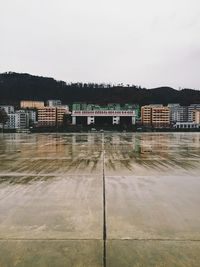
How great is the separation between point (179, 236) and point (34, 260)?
6.63ft

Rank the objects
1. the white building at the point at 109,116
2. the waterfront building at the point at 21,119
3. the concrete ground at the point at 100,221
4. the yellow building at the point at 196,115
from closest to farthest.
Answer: the concrete ground at the point at 100,221
the white building at the point at 109,116
the waterfront building at the point at 21,119
the yellow building at the point at 196,115

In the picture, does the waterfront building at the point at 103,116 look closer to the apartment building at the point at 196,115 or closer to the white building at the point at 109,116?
the white building at the point at 109,116

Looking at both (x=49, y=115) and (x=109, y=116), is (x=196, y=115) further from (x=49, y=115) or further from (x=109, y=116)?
(x=49, y=115)

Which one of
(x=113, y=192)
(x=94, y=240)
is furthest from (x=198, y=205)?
(x=94, y=240)

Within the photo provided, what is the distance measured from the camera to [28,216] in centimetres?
585

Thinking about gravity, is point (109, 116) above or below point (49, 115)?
below

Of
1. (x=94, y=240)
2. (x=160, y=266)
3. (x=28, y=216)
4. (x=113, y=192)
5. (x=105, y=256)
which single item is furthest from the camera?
(x=113, y=192)

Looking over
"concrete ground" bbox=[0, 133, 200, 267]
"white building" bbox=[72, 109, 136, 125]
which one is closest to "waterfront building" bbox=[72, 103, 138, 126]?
"white building" bbox=[72, 109, 136, 125]

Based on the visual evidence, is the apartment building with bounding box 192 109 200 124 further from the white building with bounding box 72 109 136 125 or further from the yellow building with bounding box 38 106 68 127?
the yellow building with bounding box 38 106 68 127

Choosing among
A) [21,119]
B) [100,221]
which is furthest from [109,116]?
[100,221]

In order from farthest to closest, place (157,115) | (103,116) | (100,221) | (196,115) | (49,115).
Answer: (196,115)
(49,115)
(157,115)
(103,116)
(100,221)

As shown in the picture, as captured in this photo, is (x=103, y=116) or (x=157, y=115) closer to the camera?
(x=103, y=116)

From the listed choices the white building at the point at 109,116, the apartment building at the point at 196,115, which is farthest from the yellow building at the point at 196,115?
the white building at the point at 109,116

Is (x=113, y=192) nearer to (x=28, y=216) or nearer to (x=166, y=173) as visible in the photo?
(x=28, y=216)
